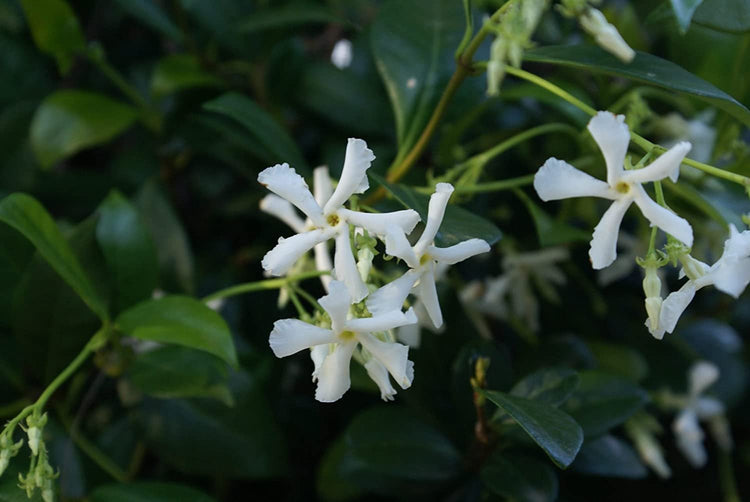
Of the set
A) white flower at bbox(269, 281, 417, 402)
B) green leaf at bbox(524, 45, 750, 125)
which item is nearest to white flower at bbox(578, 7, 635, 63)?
green leaf at bbox(524, 45, 750, 125)

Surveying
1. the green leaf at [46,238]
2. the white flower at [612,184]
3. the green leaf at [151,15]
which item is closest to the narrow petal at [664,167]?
the white flower at [612,184]

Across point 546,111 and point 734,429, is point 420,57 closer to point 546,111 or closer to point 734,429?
point 546,111

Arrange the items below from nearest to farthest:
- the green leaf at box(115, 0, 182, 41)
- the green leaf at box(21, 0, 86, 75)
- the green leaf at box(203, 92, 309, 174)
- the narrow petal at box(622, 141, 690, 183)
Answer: the narrow petal at box(622, 141, 690, 183), the green leaf at box(203, 92, 309, 174), the green leaf at box(21, 0, 86, 75), the green leaf at box(115, 0, 182, 41)

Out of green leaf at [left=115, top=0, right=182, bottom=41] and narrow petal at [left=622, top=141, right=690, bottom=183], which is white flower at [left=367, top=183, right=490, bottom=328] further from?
green leaf at [left=115, top=0, right=182, bottom=41]

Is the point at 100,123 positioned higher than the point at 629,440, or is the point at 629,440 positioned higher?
the point at 100,123

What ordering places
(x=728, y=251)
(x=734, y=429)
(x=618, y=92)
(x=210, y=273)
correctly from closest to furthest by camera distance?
Result: (x=728, y=251) < (x=618, y=92) < (x=210, y=273) < (x=734, y=429)

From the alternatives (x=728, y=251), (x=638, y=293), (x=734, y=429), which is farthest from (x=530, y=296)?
(x=734, y=429)
